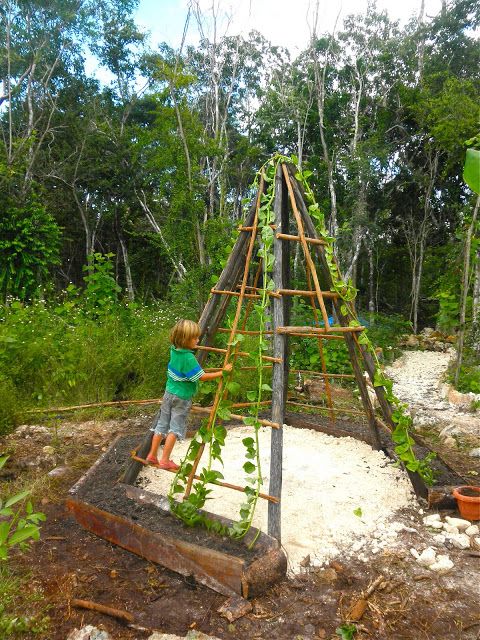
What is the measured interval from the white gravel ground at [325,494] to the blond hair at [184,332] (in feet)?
3.55

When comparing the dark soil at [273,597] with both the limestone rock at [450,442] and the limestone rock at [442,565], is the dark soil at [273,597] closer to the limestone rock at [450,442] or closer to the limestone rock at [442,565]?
the limestone rock at [442,565]

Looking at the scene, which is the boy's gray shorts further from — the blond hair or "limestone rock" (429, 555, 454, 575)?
"limestone rock" (429, 555, 454, 575)

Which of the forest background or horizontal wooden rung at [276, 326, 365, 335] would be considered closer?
horizontal wooden rung at [276, 326, 365, 335]

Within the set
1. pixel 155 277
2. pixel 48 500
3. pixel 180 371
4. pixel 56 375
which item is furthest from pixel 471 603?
pixel 155 277

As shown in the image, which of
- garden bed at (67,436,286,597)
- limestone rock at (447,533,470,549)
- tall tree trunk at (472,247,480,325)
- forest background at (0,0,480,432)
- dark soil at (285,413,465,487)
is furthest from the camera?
forest background at (0,0,480,432)

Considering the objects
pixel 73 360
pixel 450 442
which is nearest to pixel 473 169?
pixel 450 442

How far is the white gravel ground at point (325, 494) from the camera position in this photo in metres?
2.92

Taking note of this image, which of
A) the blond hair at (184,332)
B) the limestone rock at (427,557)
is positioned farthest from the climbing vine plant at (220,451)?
the limestone rock at (427,557)

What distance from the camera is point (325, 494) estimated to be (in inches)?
135

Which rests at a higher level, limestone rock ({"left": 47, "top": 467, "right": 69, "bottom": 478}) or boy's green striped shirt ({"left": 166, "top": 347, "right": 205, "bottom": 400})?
boy's green striped shirt ({"left": 166, "top": 347, "right": 205, "bottom": 400})

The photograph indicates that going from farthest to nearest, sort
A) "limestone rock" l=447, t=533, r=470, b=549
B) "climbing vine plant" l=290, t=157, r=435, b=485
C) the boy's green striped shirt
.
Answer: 1. the boy's green striped shirt
2. "climbing vine plant" l=290, t=157, r=435, b=485
3. "limestone rock" l=447, t=533, r=470, b=549

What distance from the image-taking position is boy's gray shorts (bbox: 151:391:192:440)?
3.48 m

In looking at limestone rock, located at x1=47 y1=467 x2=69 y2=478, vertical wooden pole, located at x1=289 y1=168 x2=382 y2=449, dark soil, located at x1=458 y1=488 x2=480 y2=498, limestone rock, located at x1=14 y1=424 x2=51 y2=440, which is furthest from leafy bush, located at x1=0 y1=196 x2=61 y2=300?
dark soil, located at x1=458 y1=488 x2=480 y2=498

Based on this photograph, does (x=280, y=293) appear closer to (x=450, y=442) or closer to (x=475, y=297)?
(x=450, y=442)
